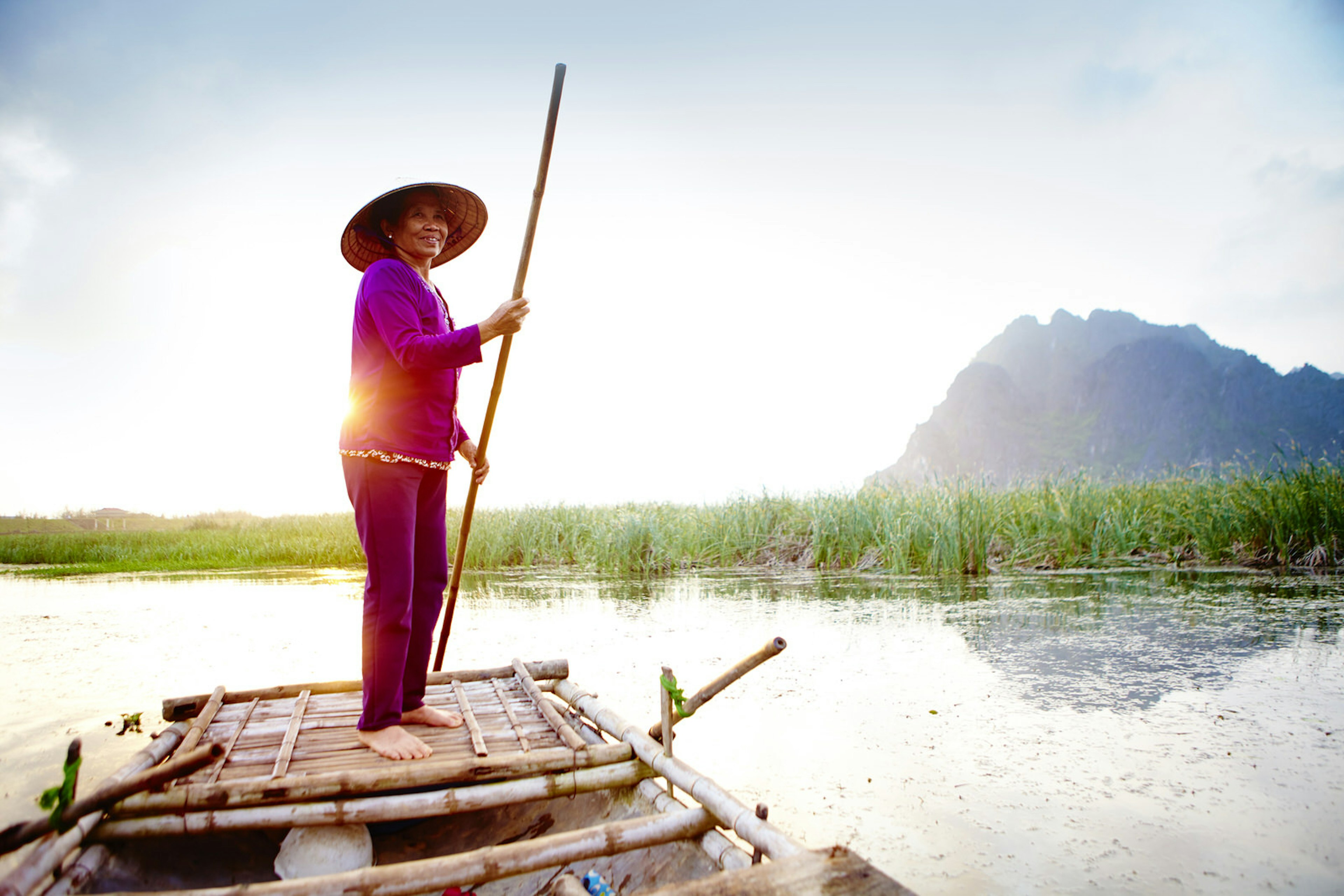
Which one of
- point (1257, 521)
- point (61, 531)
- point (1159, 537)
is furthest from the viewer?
point (61, 531)

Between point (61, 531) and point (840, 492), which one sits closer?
point (840, 492)

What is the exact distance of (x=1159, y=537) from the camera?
603 centimetres

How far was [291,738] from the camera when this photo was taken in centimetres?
186

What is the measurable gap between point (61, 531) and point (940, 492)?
18596 mm

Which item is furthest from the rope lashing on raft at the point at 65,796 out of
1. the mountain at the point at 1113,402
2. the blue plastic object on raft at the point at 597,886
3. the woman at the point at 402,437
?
the mountain at the point at 1113,402

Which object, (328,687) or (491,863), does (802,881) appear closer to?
(491,863)

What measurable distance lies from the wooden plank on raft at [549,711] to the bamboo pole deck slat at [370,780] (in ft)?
0.16

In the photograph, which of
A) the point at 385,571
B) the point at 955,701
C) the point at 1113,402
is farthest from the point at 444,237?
the point at 1113,402

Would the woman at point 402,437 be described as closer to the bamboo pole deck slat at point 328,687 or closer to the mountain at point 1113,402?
the bamboo pole deck slat at point 328,687

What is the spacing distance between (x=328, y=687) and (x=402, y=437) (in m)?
1.03

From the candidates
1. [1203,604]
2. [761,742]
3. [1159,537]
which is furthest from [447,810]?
[1159,537]

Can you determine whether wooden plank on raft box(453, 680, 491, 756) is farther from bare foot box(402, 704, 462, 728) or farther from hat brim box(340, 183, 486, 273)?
hat brim box(340, 183, 486, 273)

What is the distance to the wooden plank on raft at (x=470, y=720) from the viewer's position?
1774 mm

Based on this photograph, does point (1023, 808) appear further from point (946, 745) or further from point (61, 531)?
point (61, 531)
